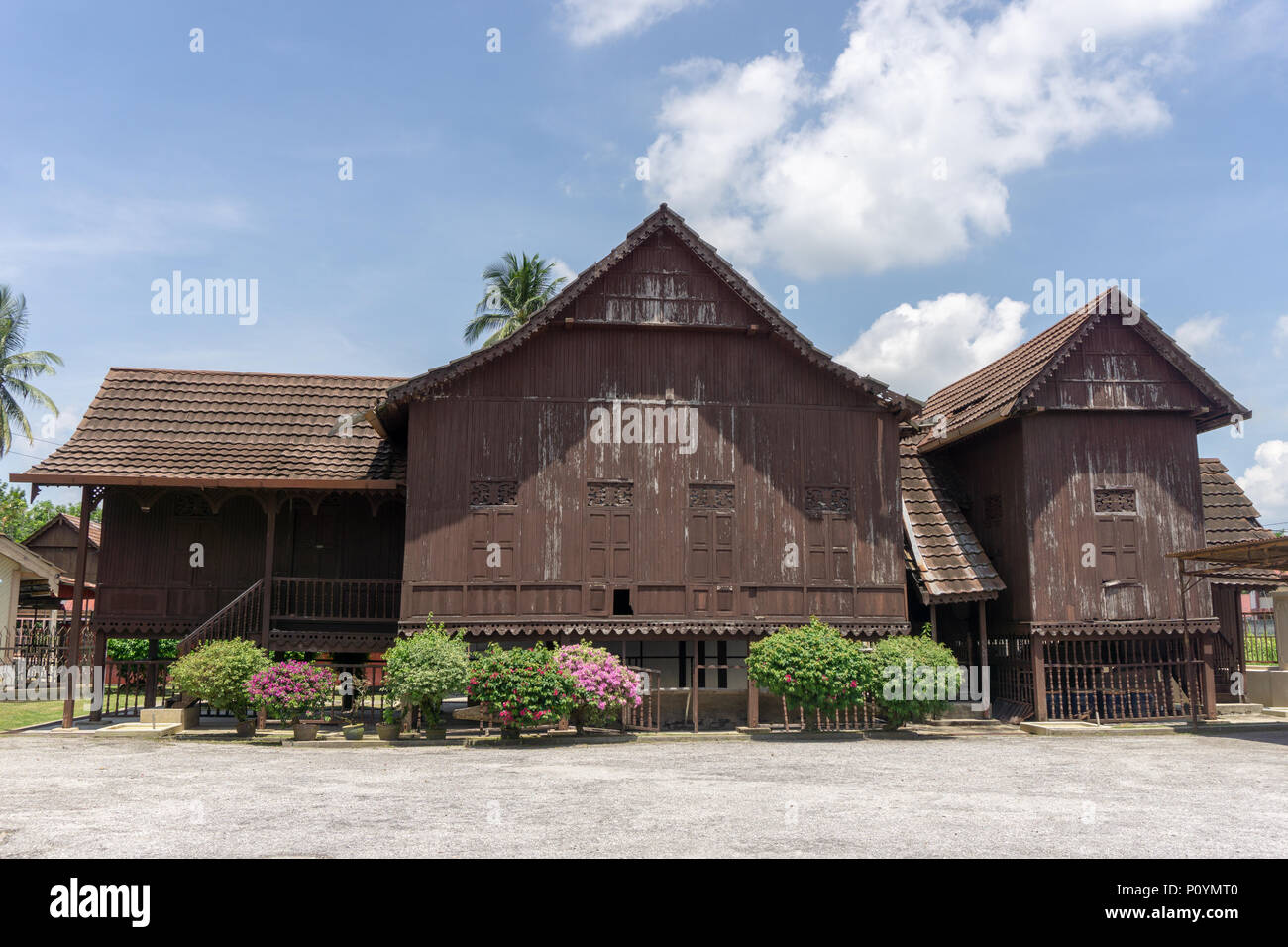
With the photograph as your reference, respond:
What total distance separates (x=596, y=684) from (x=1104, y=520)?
40.2 feet

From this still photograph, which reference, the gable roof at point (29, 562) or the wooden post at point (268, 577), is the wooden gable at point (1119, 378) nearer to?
the wooden post at point (268, 577)

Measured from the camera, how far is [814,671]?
18.0m

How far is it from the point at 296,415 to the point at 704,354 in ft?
31.9

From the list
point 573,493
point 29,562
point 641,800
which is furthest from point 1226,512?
point 29,562

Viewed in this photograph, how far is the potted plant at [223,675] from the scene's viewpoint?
56.7 feet

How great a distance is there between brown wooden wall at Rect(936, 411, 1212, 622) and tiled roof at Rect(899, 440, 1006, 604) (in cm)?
94

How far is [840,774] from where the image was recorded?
43.9 feet

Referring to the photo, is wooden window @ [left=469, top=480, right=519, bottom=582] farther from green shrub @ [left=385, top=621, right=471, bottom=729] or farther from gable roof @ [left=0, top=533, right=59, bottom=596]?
gable roof @ [left=0, top=533, right=59, bottom=596]

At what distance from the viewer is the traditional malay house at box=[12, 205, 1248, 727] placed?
63.7 feet

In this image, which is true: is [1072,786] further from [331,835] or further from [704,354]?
[704,354]

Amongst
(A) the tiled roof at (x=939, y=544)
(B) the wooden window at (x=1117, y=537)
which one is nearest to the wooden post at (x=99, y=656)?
(A) the tiled roof at (x=939, y=544)

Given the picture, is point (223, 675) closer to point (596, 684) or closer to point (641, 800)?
point (596, 684)

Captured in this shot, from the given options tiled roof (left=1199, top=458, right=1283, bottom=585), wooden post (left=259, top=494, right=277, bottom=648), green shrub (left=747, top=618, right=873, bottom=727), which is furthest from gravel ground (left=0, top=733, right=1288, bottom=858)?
tiled roof (left=1199, top=458, right=1283, bottom=585)
